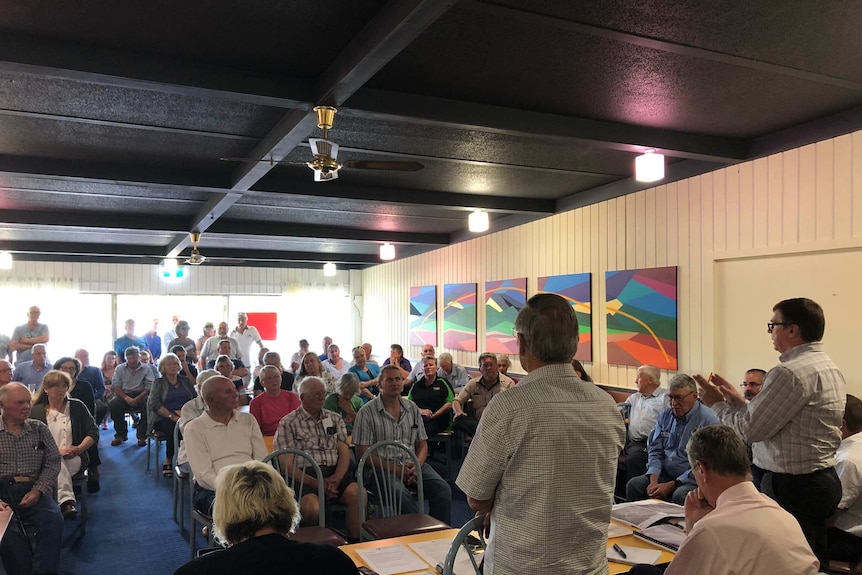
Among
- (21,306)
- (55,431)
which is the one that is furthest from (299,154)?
(21,306)

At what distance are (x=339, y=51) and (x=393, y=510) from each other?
243 cm

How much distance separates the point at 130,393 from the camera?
7480 mm

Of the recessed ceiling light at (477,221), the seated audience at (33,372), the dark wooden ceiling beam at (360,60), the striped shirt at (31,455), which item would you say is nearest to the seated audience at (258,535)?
the dark wooden ceiling beam at (360,60)

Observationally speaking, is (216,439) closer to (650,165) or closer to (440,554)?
(440,554)

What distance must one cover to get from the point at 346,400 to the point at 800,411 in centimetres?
343

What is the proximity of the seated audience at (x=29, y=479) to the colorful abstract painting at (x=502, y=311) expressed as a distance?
455 centimetres

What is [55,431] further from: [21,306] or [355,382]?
[21,306]

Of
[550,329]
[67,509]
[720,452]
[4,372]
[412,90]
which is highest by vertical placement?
[412,90]

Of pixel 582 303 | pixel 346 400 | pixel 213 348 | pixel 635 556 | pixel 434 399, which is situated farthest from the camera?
pixel 213 348

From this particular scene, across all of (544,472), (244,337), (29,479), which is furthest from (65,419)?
(244,337)

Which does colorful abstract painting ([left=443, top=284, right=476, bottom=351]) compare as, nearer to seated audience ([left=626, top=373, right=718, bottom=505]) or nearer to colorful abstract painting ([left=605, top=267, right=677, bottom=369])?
colorful abstract painting ([left=605, top=267, right=677, bottom=369])

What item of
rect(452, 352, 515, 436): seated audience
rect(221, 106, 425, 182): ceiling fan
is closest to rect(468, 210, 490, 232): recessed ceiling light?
rect(452, 352, 515, 436): seated audience

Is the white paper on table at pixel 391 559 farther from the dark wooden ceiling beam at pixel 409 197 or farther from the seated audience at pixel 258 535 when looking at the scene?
the dark wooden ceiling beam at pixel 409 197

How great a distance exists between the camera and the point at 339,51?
293 centimetres
